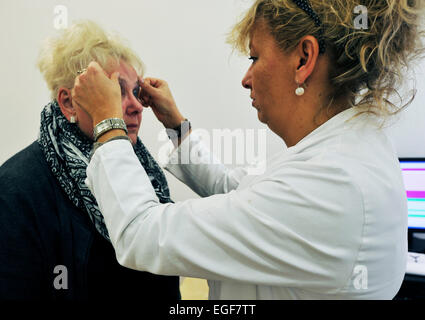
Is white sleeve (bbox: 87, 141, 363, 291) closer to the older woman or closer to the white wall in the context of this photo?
the older woman

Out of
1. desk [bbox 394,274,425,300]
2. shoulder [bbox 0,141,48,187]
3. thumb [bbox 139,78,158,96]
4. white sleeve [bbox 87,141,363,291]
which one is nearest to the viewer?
white sleeve [bbox 87,141,363,291]

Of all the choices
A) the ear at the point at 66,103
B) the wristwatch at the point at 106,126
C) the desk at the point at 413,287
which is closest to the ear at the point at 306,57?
the wristwatch at the point at 106,126

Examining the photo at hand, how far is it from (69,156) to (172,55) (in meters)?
0.92

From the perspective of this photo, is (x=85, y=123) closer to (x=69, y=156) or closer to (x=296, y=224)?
(x=69, y=156)

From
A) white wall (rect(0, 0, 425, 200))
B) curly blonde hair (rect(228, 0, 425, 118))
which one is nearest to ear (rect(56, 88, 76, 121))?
curly blonde hair (rect(228, 0, 425, 118))

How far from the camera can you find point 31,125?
5.20 ft

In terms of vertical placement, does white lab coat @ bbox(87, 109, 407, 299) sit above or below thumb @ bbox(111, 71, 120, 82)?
below

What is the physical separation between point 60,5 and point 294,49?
4.59 feet

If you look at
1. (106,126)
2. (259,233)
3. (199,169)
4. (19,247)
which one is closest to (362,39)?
(259,233)

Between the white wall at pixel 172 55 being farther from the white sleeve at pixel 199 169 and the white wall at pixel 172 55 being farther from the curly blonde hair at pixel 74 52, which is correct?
the curly blonde hair at pixel 74 52

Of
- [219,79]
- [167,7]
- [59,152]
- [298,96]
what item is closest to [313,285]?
[298,96]

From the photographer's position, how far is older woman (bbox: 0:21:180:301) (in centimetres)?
69

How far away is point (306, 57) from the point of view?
0.61 meters

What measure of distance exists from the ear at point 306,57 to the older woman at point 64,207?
49 centimetres
